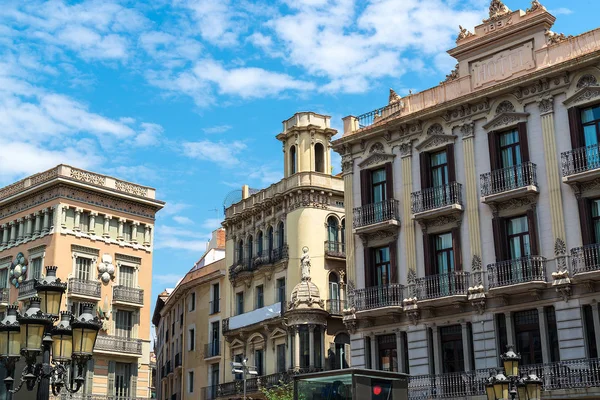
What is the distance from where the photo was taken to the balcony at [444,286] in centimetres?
3222

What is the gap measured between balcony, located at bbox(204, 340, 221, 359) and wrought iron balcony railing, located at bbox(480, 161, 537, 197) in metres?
23.4

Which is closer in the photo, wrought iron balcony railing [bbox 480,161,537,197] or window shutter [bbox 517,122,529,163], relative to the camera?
wrought iron balcony railing [bbox 480,161,537,197]

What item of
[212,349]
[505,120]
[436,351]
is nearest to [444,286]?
[436,351]

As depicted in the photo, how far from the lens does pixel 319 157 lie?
47500mm

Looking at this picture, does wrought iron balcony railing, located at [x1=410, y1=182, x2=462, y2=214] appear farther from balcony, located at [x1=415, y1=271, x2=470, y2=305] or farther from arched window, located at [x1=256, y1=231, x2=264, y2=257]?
arched window, located at [x1=256, y1=231, x2=264, y2=257]

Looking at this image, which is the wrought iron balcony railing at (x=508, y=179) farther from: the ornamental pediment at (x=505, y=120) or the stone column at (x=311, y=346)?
the stone column at (x=311, y=346)

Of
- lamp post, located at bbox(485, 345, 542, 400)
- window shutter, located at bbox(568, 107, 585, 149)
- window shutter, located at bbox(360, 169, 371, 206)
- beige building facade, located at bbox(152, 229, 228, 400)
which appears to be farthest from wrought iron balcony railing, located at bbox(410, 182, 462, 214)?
beige building facade, located at bbox(152, 229, 228, 400)

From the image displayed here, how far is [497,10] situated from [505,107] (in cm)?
413

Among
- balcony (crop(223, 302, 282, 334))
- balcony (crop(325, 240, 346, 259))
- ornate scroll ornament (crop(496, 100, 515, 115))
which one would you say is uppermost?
ornate scroll ornament (crop(496, 100, 515, 115))

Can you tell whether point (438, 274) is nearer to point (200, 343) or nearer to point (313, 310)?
point (313, 310)

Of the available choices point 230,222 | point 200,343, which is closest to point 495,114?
point 230,222

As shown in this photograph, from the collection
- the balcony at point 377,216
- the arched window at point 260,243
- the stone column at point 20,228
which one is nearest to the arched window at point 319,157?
the arched window at point 260,243

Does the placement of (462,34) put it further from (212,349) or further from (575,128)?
(212,349)

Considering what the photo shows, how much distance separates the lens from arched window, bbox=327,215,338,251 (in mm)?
45688
